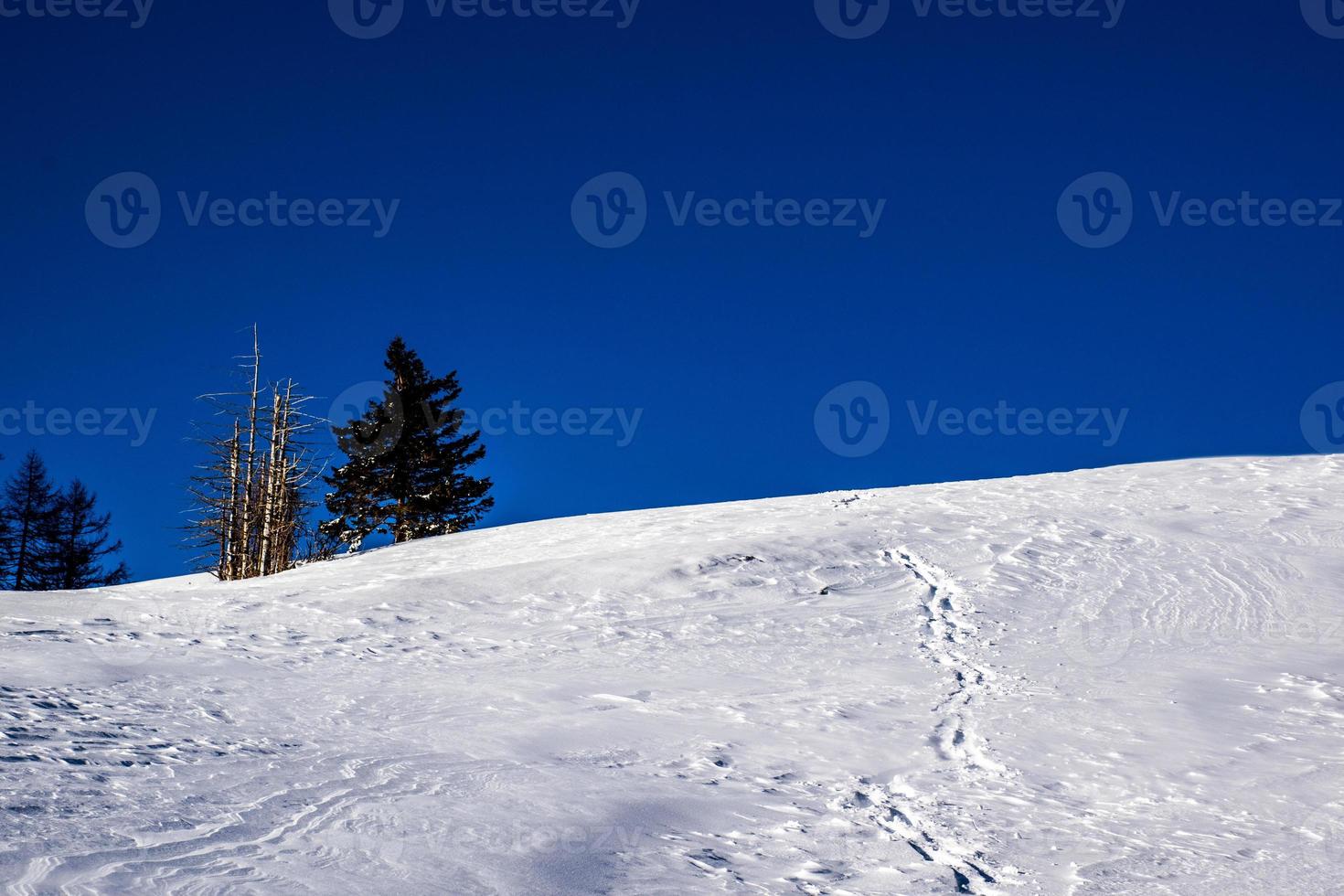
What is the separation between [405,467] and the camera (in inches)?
1138

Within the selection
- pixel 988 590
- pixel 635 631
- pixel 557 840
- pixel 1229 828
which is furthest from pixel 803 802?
pixel 988 590

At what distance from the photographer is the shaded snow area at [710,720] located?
11.2 feet

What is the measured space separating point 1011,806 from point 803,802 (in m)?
0.96

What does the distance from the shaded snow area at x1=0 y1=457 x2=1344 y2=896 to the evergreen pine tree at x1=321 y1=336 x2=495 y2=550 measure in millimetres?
18630

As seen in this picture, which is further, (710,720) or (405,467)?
(405,467)

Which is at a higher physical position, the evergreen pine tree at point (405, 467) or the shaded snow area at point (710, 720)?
the evergreen pine tree at point (405, 467)

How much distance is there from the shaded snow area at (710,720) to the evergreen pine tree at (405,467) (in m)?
18.6

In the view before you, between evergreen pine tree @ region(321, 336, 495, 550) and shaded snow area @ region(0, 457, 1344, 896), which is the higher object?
evergreen pine tree @ region(321, 336, 495, 550)

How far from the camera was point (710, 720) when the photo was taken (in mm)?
5434

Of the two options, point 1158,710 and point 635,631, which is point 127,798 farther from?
point 1158,710

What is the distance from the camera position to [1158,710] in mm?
5727

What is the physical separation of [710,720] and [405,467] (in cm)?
2508

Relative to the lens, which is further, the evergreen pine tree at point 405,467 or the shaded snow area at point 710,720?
the evergreen pine tree at point 405,467

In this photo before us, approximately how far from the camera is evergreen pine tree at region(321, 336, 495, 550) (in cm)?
2827
